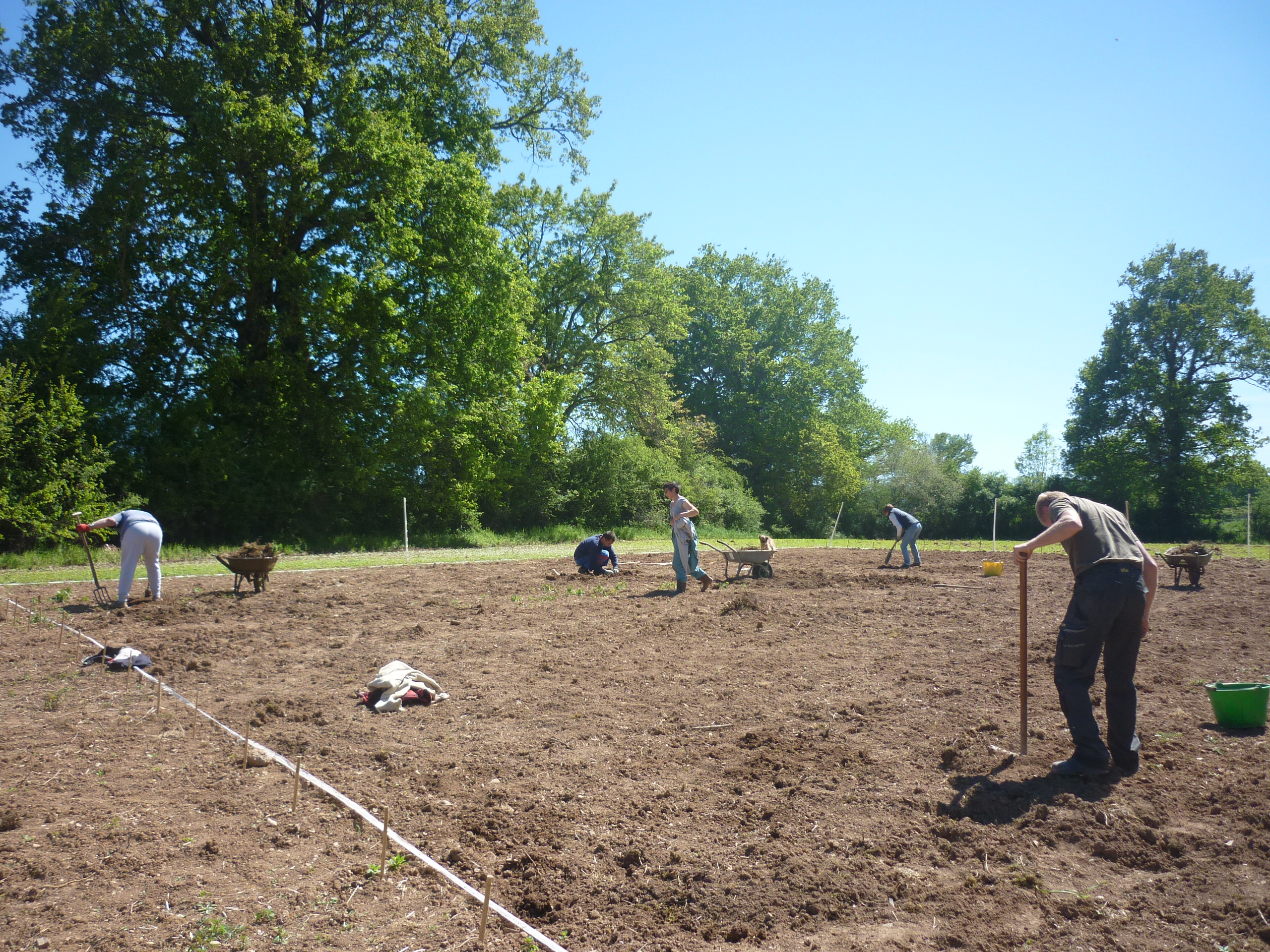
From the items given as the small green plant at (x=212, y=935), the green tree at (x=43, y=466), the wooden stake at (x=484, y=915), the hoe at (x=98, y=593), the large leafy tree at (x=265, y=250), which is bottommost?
the small green plant at (x=212, y=935)

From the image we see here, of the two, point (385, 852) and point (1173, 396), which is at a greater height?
point (1173, 396)

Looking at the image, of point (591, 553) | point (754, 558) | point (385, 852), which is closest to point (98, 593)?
point (591, 553)

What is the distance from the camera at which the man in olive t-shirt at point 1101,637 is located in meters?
4.81

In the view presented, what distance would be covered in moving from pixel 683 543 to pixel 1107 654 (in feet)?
28.0

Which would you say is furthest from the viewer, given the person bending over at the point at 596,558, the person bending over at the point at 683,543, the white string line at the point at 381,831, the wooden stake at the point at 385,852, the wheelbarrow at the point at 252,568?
the person bending over at the point at 596,558

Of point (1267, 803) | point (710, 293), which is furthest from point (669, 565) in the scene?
point (710, 293)

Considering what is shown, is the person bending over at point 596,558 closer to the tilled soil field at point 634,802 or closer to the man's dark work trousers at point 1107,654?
the tilled soil field at point 634,802

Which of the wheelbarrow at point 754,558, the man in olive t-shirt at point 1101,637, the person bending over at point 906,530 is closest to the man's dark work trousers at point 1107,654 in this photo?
the man in olive t-shirt at point 1101,637

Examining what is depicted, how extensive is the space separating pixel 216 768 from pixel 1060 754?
5.64 meters

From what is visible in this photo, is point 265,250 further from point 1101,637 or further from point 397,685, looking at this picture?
point 1101,637

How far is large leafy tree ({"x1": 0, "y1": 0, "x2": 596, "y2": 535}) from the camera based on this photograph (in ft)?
64.1

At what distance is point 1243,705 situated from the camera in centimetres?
555

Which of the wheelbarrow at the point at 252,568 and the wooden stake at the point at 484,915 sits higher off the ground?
the wheelbarrow at the point at 252,568

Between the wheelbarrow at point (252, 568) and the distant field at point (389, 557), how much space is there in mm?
2940
